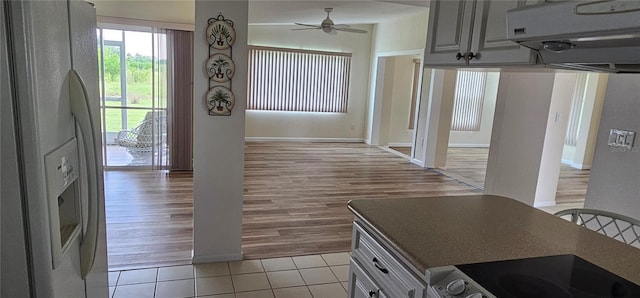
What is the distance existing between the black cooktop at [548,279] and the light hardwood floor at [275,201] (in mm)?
2067

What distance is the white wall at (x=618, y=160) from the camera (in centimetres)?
217

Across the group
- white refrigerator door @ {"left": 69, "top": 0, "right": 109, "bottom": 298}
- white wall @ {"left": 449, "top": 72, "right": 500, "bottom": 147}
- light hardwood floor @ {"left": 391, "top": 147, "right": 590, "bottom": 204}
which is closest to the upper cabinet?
white refrigerator door @ {"left": 69, "top": 0, "right": 109, "bottom": 298}

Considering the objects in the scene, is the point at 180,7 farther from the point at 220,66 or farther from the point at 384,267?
the point at 384,267

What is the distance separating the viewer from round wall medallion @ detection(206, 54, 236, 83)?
2.55 metres

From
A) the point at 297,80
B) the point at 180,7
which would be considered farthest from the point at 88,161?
the point at 297,80

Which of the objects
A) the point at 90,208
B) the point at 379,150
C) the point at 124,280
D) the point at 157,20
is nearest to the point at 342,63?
the point at 379,150

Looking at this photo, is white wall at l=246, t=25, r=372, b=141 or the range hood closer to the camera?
the range hood

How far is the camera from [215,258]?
112 inches

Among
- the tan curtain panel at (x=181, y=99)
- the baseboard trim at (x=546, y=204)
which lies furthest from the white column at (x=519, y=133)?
the tan curtain panel at (x=181, y=99)

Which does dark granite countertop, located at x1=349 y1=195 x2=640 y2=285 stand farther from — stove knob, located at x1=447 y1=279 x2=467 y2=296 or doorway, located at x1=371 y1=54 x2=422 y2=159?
doorway, located at x1=371 y1=54 x2=422 y2=159

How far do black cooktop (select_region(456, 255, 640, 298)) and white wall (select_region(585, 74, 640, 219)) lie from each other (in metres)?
1.29

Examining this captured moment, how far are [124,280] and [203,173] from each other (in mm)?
841

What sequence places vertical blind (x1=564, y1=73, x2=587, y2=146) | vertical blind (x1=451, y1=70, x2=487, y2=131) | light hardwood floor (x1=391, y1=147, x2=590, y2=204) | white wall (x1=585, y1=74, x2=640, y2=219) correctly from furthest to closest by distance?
1. vertical blind (x1=451, y1=70, x2=487, y2=131)
2. vertical blind (x1=564, y1=73, x2=587, y2=146)
3. light hardwood floor (x1=391, y1=147, x2=590, y2=204)
4. white wall (x1=585, y1=74, x2=640, y2=219)

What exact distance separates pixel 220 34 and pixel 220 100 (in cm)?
42
